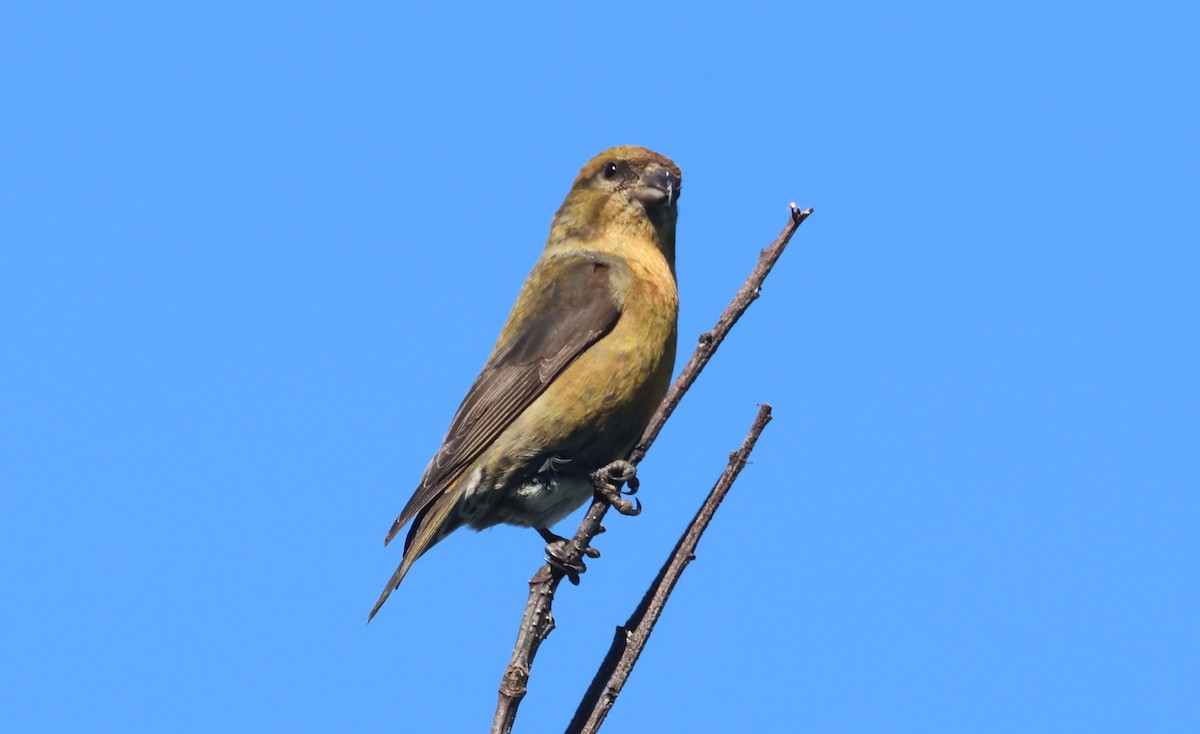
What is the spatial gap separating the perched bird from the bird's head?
30cm

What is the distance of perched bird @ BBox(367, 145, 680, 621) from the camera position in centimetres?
564

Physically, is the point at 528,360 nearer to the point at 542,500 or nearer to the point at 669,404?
the point at 542,500

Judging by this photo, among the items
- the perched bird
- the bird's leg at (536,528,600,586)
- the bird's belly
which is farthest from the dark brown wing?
the bird's leg at (536,528,600,586)

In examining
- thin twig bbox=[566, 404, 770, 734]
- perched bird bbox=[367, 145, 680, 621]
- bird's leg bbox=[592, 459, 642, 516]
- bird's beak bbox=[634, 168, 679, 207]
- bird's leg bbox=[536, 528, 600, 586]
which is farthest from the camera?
bird's beak bbox=[634, 168, 679, 207]

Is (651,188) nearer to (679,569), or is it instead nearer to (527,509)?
(527,509)

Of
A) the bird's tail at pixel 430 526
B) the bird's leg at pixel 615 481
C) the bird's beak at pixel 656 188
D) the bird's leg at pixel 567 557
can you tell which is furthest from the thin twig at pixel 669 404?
the bird's beak at pixel 656 188

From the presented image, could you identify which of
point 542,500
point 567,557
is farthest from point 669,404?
point 542,500

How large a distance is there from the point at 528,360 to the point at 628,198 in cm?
120

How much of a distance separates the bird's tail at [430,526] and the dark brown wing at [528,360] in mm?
55

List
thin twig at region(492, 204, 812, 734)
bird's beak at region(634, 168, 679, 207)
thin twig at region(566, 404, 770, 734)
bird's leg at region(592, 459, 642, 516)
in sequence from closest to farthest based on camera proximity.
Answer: thin twig at region(566, 404, 770, 734) → thin twig at region(492, 204, 812, 734) → bird's leg at region(592, 459, 642, 516) → bird's beak at region(634, 168, 679, 207)

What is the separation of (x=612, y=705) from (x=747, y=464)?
754mm

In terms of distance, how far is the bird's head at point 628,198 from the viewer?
21.8 feet

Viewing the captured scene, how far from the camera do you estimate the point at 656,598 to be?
140 inches

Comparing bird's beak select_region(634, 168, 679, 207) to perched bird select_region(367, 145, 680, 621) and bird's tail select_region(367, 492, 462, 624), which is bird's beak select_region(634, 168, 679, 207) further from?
bird's tail select_region(367, 492, 462, 624)
